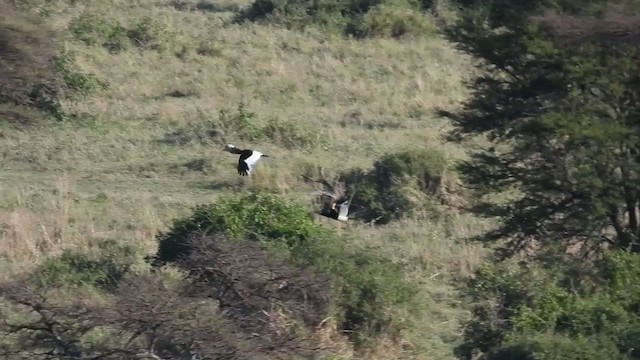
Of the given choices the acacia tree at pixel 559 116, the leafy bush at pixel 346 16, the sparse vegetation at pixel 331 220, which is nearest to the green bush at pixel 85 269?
the sparse vegetation at pixel 331 220

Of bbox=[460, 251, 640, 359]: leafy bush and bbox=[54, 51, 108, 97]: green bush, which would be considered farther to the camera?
bbox=[54, 51, 108, 97]: green bush

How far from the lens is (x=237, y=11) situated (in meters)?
25.5

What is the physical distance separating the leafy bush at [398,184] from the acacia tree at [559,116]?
2.05 metres

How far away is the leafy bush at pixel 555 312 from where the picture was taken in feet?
27.1

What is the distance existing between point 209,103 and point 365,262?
8.27m

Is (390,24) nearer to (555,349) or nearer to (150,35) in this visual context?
(150,35)

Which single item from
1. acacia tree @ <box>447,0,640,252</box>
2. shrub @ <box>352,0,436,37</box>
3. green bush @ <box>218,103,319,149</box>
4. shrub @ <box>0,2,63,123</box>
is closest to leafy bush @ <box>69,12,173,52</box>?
shrub @ <box>352,0,436,37</box>

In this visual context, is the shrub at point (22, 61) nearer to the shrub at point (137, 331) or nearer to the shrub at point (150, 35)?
the shrub at point (150, 35)

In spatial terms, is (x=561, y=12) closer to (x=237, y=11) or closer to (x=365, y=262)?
(x=365, y=262)

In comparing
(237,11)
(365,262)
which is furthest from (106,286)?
(237,11)

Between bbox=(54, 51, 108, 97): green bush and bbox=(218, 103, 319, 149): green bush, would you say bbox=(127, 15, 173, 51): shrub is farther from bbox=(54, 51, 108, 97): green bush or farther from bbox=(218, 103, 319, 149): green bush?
bbox=(218, 103, 319, 149): green bush

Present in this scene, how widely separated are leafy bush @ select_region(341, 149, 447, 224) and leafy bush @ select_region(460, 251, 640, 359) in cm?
295

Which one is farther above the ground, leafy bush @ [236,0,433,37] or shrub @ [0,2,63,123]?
shrub @ [0,2,63,123]

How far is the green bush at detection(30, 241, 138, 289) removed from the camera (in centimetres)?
1020
